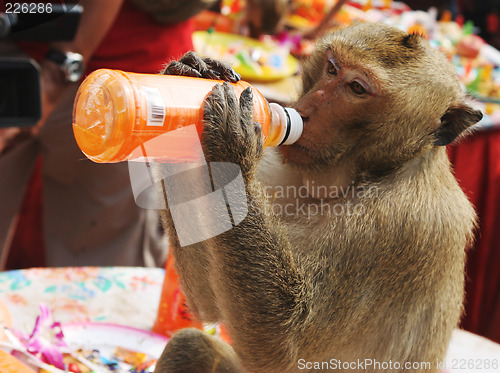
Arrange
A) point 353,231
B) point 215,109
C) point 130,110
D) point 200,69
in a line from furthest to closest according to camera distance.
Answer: point 353,231
point 200,69
point 215,109
point 130,110

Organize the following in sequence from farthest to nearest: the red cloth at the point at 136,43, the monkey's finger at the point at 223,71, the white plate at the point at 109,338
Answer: the red cloth at the point at 136,43
the white plate at the point at 109,338
the monkey's finger at the point at 223,71

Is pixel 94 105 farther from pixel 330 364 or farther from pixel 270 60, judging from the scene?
pixel 270 60

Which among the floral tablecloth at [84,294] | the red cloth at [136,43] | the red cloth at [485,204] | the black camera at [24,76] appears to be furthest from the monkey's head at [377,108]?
the red cloth at [485,204]

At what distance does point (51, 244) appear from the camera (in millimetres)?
2977

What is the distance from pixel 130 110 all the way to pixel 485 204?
8.71 feet

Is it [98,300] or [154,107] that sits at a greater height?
[154,107]

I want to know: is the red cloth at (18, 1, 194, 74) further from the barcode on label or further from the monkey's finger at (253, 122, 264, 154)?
the barcode on label

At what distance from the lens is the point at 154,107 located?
0.87 m

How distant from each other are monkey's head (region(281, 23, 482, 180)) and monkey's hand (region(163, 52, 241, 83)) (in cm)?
24

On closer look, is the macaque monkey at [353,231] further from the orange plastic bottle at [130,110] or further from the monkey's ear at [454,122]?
the orange plastic bottle at [130,110]

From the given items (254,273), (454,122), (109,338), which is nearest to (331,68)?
(454,122)

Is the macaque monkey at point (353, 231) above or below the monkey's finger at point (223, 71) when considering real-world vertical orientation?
below

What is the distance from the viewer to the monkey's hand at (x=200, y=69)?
41.6 inches

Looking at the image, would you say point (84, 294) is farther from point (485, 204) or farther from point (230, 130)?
point (485, 204)
